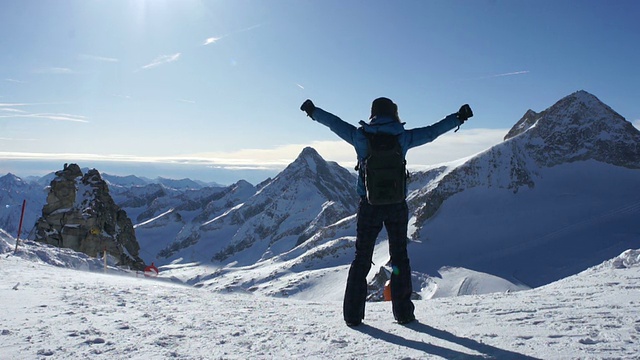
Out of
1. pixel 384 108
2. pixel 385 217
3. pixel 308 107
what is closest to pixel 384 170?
pixel 385 217

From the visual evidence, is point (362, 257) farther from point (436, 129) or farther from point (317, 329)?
point (436, 129)

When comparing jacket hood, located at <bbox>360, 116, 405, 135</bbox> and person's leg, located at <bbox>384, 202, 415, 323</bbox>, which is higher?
jacket hood, located at <bbox>360, 116, 405, 135</bbox>

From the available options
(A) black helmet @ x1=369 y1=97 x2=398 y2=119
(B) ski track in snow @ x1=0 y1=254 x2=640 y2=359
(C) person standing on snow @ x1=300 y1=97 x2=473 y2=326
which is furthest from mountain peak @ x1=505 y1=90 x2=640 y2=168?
(A) black helmet @ x1=369 y1=97 x2=398 y2=119

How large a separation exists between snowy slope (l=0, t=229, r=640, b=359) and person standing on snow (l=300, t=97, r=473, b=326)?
29 cm

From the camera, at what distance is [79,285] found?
8.72 m

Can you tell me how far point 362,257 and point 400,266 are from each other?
544 mm

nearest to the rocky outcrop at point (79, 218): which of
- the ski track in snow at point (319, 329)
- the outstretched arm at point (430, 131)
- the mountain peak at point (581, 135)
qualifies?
the ski track in snow at point (319, 329)

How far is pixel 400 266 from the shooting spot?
5.59 metres

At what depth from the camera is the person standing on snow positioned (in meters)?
5.41

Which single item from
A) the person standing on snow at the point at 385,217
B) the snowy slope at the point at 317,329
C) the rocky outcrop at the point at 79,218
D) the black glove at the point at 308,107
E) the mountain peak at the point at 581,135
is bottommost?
the rocky outcrop at the point at 79,218

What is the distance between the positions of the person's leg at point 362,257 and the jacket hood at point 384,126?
1030mm

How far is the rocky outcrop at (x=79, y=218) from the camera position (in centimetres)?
5306

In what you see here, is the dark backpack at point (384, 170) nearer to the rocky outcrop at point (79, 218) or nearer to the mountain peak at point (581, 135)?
the rocky outcrop at point (79, 218)

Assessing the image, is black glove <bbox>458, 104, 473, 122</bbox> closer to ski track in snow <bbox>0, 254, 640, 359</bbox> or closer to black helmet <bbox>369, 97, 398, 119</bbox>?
black helmet <bbox>369, 97, 398, 119</bbox>
